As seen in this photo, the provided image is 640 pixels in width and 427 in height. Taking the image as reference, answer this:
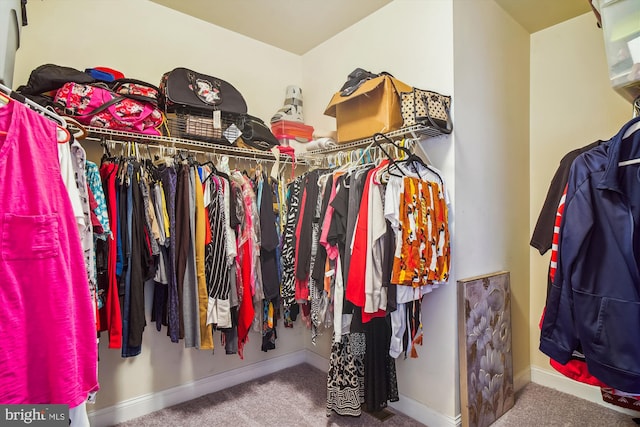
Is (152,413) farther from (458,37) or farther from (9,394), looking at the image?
(458,37)

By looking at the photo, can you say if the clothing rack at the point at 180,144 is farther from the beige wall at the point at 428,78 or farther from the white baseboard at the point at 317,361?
the white baseboard at the point at 317,361

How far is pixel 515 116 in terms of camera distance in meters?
2.38

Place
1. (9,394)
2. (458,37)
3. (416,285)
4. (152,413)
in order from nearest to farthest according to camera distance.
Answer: (9,394)
(416,285)
(458,37)
(152,413)

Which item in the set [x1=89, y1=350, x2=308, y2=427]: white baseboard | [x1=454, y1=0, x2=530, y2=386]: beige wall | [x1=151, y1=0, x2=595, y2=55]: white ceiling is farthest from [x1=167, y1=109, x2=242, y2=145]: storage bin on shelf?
[x1=89, y1=350, x2=308, y2=427]: white baseboard

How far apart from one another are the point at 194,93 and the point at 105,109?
515mm

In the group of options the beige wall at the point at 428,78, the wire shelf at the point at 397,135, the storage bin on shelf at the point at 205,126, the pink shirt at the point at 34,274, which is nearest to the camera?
the pink shirt at the point at 34,274

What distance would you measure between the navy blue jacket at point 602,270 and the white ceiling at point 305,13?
5.01ft

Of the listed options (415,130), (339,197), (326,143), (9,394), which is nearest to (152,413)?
(9,394)

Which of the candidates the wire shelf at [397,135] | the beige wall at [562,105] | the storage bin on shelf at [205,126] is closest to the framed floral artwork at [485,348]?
the beige wall at [562,105]

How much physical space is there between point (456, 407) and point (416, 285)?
2.79ft

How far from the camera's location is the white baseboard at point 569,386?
211cm

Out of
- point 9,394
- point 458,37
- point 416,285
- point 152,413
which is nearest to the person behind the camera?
point 9,394

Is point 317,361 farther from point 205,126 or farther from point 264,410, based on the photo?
point 205,126

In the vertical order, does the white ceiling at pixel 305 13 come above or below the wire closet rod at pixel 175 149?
above
